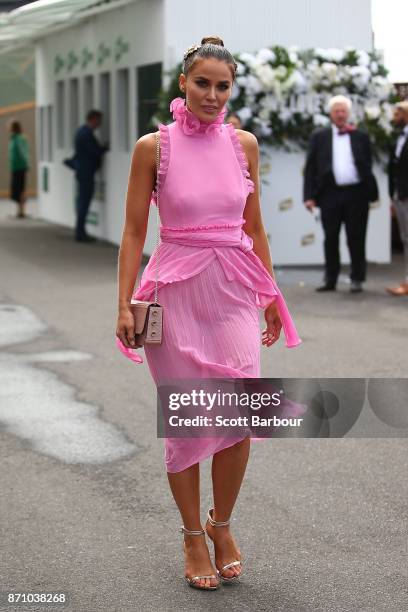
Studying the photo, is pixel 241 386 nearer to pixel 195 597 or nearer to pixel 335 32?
pixel 195 597

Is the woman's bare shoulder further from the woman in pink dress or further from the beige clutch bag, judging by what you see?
the beige clutch bag

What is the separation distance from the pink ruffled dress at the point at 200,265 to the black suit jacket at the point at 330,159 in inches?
381

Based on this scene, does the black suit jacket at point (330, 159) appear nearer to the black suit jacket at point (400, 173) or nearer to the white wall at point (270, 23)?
the black suit jacket at point (400, 173)

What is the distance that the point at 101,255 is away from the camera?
813 inches

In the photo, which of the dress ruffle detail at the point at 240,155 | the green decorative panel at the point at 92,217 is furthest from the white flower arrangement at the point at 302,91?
the dress ruffle detail at the point at 240,155

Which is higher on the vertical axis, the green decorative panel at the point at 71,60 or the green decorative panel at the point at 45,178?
the green decorative panel at the point at 71,60

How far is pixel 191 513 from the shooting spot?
518 cm

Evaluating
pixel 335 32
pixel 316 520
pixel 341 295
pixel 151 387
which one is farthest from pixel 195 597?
pixel 335 32

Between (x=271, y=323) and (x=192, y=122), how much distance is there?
819 mm

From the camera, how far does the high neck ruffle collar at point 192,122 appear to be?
16.6ft

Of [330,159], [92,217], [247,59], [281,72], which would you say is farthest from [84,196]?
[330,159]

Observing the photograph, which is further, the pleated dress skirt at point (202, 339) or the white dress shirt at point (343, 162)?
the white dress shirt at point (343, 162)

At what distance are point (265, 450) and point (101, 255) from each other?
13321 mm

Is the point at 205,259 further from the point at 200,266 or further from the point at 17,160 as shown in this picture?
the point at 17,160
